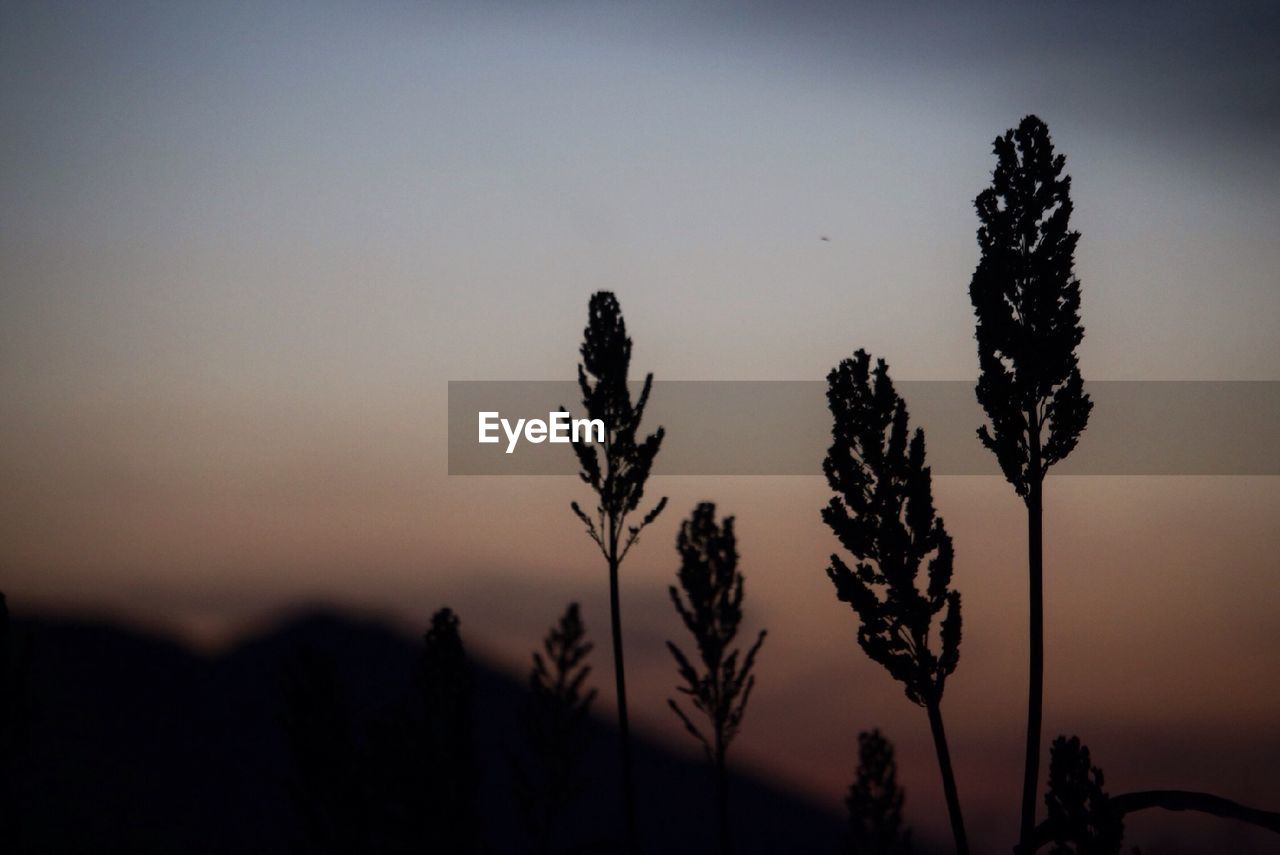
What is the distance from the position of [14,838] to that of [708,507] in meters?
16.0

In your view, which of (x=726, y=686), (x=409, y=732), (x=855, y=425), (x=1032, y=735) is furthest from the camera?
(x=855, y=425)

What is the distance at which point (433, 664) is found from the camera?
2331 cm

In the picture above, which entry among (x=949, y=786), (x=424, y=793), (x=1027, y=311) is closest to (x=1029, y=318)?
(x=1027, y=311)

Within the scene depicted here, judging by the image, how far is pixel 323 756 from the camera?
68.1ft

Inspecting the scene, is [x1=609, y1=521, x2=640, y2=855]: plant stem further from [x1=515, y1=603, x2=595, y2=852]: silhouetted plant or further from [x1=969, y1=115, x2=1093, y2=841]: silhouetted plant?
[x1=969, y1=115, x2=1093, y2=841]: silhouetted plant

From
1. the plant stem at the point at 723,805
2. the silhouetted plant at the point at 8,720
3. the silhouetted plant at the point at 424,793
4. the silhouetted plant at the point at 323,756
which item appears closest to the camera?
the silhouetted plant at the point at 424,793

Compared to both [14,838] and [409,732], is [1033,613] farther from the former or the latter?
[14,838]

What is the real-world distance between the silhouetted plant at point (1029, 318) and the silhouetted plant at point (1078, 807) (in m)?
6.15

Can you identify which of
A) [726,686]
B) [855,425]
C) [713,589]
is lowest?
[726,686]

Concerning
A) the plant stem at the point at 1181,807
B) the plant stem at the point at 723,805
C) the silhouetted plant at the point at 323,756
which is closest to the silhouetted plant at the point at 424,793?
the silhouetted plant at the point at 323,756

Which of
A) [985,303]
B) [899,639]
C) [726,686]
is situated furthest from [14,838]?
[985,303]

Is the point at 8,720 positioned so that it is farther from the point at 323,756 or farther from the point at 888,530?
the point at 888,530

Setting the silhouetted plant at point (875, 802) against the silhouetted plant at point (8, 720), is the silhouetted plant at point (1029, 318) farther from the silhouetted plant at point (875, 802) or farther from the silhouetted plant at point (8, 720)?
the silhouetted plant at point (8, 720)

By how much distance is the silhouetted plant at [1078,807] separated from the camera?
2659 cm
